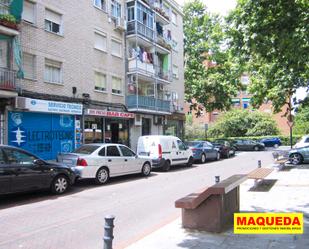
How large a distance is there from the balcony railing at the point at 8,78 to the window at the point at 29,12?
3392 millimetres

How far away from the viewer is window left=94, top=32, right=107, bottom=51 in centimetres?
2231

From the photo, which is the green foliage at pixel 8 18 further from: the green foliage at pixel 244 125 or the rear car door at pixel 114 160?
the green foliage at pixel 244 125

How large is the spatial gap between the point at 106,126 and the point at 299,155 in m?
12.1

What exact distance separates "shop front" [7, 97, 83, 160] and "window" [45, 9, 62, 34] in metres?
4.28

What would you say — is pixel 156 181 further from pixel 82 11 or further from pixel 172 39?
pixel 172 39

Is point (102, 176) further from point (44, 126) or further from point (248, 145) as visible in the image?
point (248, 145)

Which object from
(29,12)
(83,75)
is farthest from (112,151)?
(29,12)

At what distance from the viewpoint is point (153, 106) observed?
2688 cm

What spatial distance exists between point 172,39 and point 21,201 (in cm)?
2675

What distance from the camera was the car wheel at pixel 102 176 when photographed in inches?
495

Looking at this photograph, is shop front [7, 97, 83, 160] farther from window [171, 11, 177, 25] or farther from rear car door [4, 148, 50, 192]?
window [171, 11, 177, 25]

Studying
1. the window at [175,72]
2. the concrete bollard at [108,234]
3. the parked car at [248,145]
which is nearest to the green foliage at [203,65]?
the window at [175,72]

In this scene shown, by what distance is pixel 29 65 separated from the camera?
1747 centimetres

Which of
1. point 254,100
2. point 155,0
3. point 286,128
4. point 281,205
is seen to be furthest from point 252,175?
point 286,128
